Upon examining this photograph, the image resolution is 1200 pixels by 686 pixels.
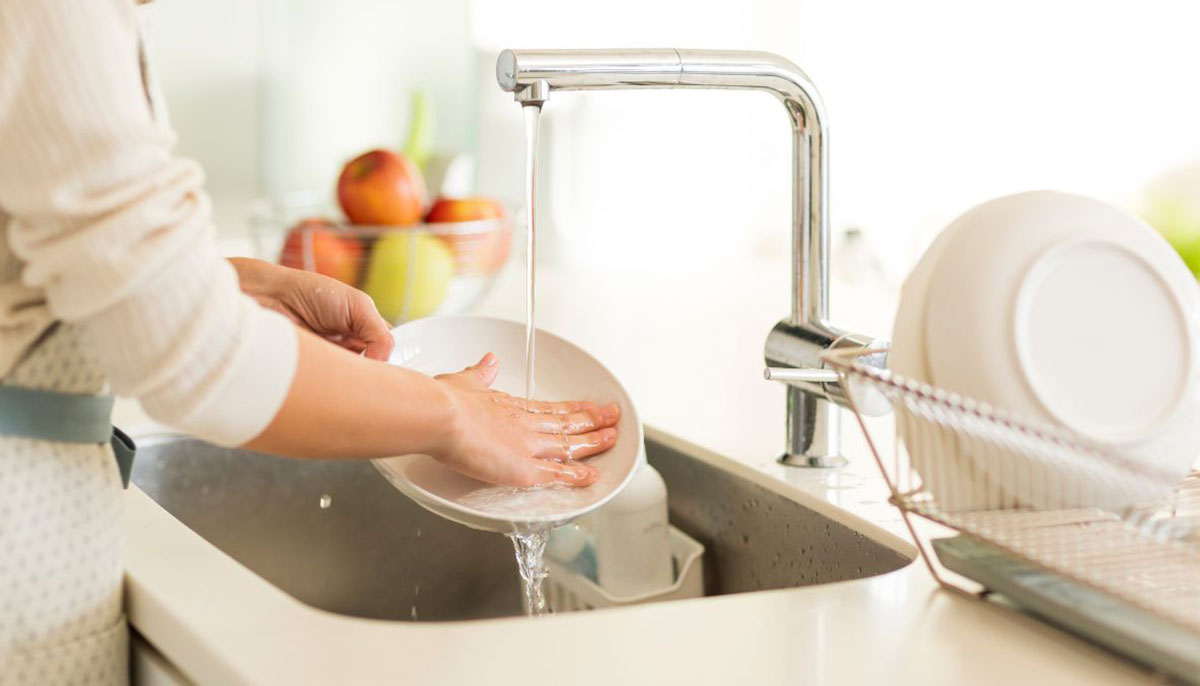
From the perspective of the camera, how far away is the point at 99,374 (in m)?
0.72

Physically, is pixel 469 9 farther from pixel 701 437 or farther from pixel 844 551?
pixel 844 551

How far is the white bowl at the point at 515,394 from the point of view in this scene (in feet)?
2.77

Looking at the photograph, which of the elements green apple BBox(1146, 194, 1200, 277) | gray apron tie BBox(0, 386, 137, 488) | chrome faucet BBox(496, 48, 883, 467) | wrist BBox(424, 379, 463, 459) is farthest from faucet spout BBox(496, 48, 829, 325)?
green apple BBox(1146, 194, 1200, 277)

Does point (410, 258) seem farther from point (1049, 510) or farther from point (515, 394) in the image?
point (1049, 510)

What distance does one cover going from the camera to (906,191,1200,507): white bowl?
711 millimetres

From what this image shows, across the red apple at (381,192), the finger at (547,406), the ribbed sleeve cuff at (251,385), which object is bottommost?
the finger at (547,406)

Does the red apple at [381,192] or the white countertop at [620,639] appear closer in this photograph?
the white countertop at [620,639]

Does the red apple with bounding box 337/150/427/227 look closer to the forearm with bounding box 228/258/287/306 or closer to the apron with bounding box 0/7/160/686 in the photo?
the forearm with bounding box 228/258/287/306

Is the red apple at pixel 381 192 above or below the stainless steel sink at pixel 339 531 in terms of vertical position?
above

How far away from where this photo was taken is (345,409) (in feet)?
2.25

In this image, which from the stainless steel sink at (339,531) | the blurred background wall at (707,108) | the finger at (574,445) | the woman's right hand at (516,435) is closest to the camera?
the woman's right hand at (516,435)

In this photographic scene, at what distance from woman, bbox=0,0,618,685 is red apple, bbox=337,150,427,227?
0.88m

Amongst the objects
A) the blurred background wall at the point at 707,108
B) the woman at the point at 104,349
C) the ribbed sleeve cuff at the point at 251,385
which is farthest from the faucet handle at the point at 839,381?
the blurred background wall at the point at 707,108

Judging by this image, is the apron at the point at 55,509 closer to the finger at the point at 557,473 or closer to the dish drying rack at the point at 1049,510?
the finger at the point at 557,473
